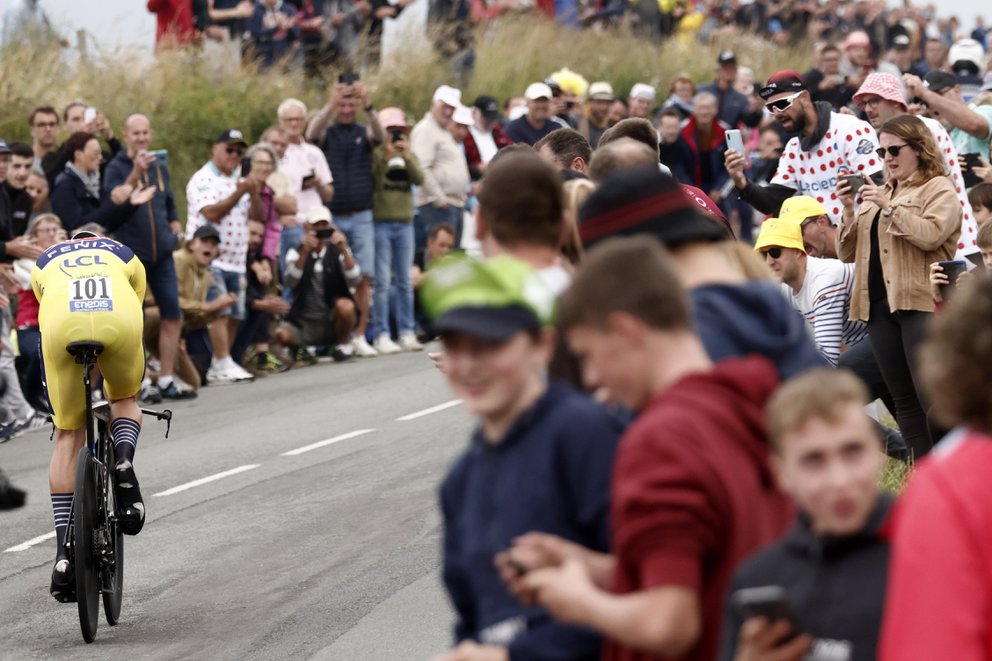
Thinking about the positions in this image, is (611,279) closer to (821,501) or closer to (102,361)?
(821,501)

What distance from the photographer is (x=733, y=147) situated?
11844 millimetres

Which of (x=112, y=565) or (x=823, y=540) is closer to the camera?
(x=823, y=540)

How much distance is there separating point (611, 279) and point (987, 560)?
2.96 feet

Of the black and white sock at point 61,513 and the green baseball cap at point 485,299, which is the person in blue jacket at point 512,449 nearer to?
the green baseball cap at point 485,299

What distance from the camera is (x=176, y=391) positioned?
17875 mm

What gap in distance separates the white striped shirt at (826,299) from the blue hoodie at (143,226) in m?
8.06

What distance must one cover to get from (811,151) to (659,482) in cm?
940

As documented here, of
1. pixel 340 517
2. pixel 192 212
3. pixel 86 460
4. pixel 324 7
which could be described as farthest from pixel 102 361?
pixel 324 7

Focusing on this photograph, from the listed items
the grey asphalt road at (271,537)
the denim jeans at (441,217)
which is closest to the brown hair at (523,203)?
the grey asphalt road at (271,537)

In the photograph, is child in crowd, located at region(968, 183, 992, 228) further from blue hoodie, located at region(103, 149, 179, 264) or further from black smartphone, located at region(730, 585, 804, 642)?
black smartphone, located at region(730, 585, 804, 642)

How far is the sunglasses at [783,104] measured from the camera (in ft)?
40.2

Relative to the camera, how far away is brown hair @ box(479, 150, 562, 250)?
15.8 feet

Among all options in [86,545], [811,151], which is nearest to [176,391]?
[811,151]

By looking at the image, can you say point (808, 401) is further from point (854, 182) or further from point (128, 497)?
point (854, 182)
